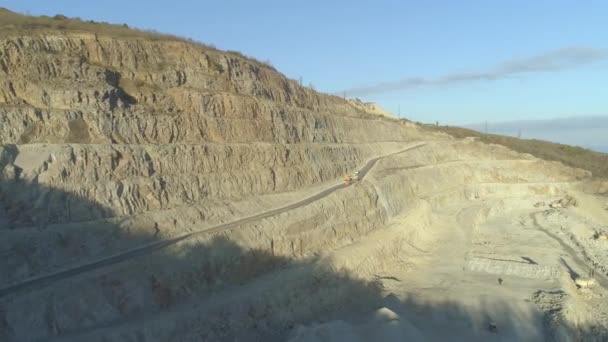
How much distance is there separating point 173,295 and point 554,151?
83298 millimetres

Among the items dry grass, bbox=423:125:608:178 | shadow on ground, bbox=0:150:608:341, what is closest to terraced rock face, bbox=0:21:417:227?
shadow on ground, bbox=0:150:608:341

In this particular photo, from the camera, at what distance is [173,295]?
21.2 meters

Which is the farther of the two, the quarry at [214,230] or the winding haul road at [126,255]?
the quarry at [214,230]

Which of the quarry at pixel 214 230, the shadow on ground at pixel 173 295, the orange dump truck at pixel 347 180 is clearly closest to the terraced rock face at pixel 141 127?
the quarry at pixel 214 230

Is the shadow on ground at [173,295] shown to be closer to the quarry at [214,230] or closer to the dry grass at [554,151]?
the quarry at [214,230]

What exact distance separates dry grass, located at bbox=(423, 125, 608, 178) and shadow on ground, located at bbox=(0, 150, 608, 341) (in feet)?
184

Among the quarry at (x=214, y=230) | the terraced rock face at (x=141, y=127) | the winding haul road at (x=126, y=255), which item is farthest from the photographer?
the terraced rock face at (x=141, y=127)

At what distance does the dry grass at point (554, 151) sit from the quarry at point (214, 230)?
107ft

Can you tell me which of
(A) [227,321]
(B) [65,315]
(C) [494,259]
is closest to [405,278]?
(C) [494,259]

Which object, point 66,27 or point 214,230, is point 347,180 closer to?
point 214,230

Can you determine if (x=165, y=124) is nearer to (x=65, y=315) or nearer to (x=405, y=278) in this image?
(x=65, y=315)

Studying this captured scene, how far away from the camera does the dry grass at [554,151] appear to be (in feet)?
245

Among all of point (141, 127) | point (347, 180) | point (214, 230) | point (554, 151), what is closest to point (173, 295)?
point (214, 230)

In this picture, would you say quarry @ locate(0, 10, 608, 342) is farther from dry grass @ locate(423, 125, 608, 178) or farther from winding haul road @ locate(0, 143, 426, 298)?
dry grass @ locate(423, 125, 608, 178)
